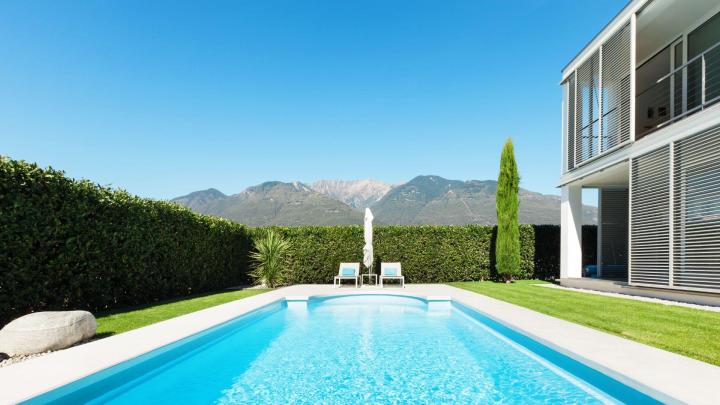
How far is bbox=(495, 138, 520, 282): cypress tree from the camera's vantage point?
14156mm

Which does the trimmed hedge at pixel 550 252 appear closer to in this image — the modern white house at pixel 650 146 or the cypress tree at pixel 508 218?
the cypress tree at pixel 508 218

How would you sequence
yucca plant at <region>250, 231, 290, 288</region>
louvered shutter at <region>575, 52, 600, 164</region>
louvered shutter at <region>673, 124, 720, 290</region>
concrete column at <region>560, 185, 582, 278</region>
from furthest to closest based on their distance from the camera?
yucca plant at <region>250, 231, 290, 288</region> < concrete column at <region>560, 185, 582, 278</region> < louvered shutter at <region>575, 52, 600, 164</region> < louvered shutter at <region>673, 124, 720, 290</region>

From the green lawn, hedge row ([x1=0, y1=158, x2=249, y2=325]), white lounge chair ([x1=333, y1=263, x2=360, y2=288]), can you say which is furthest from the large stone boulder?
white lounge chair ([x1=333, y1=263, x2=360, y2=288])

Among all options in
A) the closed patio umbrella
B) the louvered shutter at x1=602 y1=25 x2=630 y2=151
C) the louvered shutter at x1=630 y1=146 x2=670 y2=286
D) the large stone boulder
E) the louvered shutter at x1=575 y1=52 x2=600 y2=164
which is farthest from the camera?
the closed patio umbrella

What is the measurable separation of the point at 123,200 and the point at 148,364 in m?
5.43

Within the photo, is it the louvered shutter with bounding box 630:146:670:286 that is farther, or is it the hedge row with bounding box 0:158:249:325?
the louvered shutter with bounding box 630:146:670:286

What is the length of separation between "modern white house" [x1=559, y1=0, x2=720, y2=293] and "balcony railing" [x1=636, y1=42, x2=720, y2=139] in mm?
28

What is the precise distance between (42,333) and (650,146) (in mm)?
12128

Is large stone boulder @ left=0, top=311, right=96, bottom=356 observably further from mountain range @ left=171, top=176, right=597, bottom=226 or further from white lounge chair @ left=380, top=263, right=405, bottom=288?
mountain range @ left=171, top=176, right=597, bottom=226

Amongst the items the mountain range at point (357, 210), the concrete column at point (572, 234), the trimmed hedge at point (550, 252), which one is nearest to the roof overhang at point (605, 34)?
the concrete column at point (572, 234)

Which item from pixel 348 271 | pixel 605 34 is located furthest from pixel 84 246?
pixel 605 34

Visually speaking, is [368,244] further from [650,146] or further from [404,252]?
[650,146]

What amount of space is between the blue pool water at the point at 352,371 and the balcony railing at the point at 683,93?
6.67 meters

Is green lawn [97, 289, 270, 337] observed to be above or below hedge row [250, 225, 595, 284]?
below
